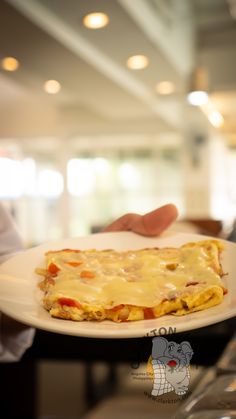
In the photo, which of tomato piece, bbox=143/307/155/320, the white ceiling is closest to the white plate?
tomato piece, bbox=143/307/155/320

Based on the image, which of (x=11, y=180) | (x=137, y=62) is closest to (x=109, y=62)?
(x=137, y=62)

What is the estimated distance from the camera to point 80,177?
404mm

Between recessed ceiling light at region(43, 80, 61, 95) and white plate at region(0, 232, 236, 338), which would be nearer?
white plate at region(0, 232, 236, 338)

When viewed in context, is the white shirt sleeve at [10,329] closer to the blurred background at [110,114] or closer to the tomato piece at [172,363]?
the blurred background at [110,114]

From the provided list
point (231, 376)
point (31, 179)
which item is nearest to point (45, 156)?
point (31, 179)

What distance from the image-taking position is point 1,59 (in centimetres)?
42

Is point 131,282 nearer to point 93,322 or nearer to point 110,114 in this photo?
point 93,322

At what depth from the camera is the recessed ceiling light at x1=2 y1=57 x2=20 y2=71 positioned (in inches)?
16.3

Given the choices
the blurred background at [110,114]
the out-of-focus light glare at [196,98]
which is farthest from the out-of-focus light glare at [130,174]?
the out-of-focus light glare at [196,98]

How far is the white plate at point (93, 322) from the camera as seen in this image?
0.93 feet

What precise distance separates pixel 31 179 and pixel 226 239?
0.16 meters

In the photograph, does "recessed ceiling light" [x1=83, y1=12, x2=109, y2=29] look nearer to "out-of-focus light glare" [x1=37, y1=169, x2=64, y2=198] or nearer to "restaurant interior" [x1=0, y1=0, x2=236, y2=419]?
"restaurant interior" [x1=0, y1=0, x2=236, y2=419]

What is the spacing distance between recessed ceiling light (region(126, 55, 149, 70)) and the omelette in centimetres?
17

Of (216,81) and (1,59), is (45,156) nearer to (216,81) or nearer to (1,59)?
(1,59)
